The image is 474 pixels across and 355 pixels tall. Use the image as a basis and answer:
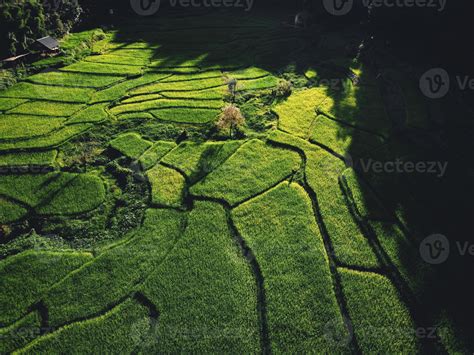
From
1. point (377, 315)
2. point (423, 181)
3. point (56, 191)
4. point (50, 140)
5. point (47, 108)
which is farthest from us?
point (47, 108)

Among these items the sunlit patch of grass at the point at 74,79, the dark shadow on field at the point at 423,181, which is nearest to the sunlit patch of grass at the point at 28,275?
the dark shadow on field at the point at 423,181

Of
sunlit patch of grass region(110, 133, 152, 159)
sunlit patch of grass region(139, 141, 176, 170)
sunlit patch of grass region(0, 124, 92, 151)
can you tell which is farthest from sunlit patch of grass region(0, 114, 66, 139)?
sunlit patch of grass region(139, 141, 176, 170)

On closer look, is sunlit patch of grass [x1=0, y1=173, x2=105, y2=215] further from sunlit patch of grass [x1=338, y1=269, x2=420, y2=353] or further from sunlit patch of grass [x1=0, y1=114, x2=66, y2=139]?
sunlit patch of grass [x1=338, y1=269, x2=420, y2=353]

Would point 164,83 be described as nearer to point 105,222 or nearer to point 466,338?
point 105,222

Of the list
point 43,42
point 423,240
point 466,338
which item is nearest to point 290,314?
point 466,338

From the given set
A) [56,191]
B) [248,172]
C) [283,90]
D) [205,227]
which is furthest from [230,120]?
[56,191]

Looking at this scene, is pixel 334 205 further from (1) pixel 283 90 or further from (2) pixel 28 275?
(2) pixel 28 275
